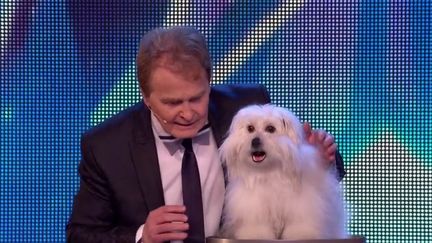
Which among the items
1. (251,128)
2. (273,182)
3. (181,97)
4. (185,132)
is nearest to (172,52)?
(181,97)

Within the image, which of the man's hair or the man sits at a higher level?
the man's hair

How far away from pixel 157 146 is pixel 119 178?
16 centimetres

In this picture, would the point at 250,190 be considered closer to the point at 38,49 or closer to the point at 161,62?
the point at 161,62

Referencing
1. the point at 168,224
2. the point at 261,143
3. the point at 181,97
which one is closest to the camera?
the point at 168,224

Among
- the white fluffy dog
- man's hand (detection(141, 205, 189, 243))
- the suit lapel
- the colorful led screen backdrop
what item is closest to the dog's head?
the white fluffy dog

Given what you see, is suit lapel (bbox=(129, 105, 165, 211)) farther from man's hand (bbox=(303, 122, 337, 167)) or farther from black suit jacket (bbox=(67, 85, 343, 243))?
man's hand (bbox=(303, 122, 337, 167))

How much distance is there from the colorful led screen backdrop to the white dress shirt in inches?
35.5

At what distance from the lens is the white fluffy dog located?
2.64 meters

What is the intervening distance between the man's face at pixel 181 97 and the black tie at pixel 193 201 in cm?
12

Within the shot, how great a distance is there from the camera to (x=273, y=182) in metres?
2.69

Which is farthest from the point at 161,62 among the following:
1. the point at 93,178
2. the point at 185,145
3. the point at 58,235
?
the point at 58,235

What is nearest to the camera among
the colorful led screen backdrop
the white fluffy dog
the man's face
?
the man's face

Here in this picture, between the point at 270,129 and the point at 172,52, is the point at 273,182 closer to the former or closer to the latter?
the point at 270,129

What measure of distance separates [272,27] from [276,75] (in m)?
0.21
